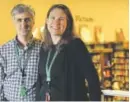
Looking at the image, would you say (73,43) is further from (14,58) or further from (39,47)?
(14,58)

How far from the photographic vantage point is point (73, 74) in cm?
174

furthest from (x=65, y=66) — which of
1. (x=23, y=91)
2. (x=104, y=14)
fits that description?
(x=104, y=14)

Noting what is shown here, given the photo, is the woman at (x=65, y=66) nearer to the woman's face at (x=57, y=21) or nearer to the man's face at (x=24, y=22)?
the woman's face at (x=57, y=21)

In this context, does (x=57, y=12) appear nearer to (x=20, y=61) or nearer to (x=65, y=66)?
(x=65, y=66)

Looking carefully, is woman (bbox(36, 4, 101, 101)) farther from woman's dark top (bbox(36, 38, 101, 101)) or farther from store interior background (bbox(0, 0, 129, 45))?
store interior background (bbox(0, 0, 129, 45))

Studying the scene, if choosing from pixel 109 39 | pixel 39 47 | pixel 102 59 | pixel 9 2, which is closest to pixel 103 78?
pixel 102 59

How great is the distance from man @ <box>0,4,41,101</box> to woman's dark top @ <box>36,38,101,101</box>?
0.20 metres

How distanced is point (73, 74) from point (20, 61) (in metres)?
0.40

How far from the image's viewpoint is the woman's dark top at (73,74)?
174 cm

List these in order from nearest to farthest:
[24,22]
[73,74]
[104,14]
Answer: [73,74] < [24,22] < [104,14]

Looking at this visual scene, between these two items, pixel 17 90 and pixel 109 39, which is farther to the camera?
pixel 109 39

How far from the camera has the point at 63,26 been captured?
1.78 metres

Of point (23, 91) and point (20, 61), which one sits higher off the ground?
point (20, 61)

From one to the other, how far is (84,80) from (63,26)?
A: 1.05ft
